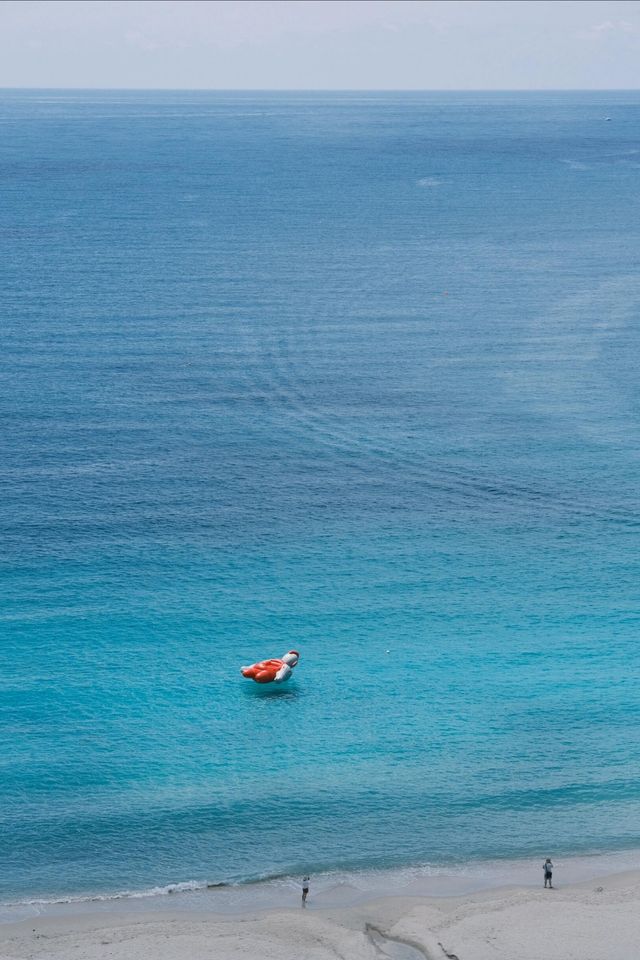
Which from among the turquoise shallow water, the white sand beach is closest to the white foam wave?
the turquoise shallow water

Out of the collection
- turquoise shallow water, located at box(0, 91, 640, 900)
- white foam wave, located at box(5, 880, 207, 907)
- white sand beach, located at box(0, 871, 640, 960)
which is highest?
turquoise shallow water, located at box(0, 91, 640, 900)

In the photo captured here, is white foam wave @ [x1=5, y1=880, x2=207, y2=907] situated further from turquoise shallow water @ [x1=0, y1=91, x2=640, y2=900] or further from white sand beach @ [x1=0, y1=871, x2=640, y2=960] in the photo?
white sand beach @ [x1=0, y1=871, x2=640, y2=960]

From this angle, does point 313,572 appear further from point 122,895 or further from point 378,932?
point 378,932

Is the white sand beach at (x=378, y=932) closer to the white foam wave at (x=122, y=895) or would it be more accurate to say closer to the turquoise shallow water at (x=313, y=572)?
the white foam wave at (x=122, y=895)

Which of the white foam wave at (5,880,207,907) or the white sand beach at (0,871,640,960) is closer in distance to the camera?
the white sand beach at (0,871,640,960)

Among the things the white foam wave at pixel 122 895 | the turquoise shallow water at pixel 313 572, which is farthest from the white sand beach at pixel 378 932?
the turquoise shallow water at pixel 313 572

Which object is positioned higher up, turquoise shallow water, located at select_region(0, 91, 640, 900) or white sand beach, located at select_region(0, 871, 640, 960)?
turquoise shallow water, located at select_region(0, 91, 640, 900)
